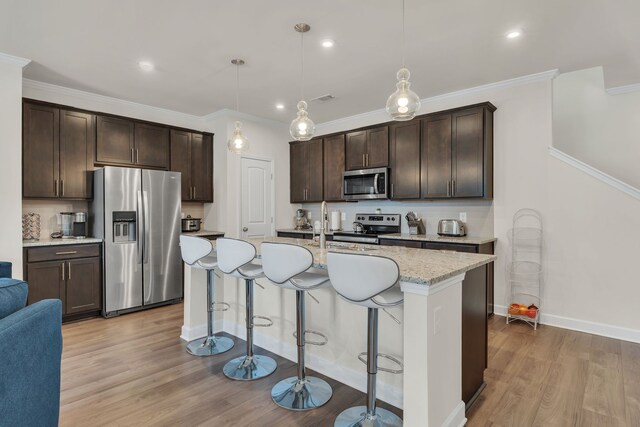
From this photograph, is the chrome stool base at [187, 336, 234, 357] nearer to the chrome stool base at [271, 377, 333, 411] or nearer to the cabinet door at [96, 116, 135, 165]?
the chrome stool base at [271, 377, 333, 411]

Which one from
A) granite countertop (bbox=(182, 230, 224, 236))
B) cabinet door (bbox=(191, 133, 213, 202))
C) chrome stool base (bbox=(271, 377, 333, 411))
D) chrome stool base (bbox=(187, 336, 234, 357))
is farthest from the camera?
cabinet door (bbox=(191, 133, 213, 202))

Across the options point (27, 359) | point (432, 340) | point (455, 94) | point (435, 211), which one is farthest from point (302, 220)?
point (27, 359)

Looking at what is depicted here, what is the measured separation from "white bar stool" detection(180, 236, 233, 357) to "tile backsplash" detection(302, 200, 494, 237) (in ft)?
9.18

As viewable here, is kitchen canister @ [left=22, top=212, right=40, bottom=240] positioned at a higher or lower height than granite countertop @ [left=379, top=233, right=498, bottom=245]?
higher

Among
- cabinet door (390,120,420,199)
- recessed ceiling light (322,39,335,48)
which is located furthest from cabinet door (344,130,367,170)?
recessed ceiling light (322,39,335,48)

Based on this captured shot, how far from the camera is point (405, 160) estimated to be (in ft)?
14.8

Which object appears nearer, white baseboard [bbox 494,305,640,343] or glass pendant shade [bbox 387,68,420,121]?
glass pendant shade [bbox 387,68,420,121]

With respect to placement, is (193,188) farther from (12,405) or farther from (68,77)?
(12,405)

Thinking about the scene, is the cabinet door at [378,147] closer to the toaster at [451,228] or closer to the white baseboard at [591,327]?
the toaster at [451,228]

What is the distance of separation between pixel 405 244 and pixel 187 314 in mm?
2583

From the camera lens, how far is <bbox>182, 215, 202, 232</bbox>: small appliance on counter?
4985 mm

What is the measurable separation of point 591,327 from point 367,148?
10.9 ft

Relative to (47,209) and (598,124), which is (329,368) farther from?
(598,124)

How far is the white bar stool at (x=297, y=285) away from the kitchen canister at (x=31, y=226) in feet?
11.0
